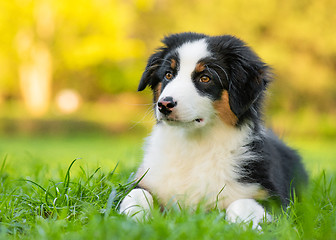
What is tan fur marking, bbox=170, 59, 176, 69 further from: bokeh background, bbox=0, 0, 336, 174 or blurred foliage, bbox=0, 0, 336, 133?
blurred foliage, bbox=0, 0, 336, 133

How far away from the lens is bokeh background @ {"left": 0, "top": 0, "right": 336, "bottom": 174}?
20328 millimetres

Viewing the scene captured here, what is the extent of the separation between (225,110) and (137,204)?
96cm

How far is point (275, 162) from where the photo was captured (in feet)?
12.1

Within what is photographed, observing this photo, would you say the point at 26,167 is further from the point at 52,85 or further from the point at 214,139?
the point at 52,85

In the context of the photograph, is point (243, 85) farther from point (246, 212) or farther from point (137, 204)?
point (137, 204)

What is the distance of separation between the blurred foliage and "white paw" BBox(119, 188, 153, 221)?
18.3m

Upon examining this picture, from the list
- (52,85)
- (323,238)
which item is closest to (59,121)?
A: (52,85)

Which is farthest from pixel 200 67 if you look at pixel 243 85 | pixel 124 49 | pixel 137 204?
pixel 124 49

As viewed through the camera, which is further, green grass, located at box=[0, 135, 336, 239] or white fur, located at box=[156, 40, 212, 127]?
white fur, located at box=[156, 40, 212, 127]

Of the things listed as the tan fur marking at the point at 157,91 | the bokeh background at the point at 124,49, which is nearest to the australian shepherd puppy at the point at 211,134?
the tan fur marking at the point at 157,91

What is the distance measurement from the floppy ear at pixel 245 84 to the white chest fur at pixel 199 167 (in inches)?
8.7

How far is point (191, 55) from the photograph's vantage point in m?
3.40

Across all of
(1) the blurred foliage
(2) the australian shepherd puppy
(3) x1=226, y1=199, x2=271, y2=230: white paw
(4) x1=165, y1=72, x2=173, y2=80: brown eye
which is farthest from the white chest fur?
(1) the blurred foliage

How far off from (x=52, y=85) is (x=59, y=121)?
812 cm
